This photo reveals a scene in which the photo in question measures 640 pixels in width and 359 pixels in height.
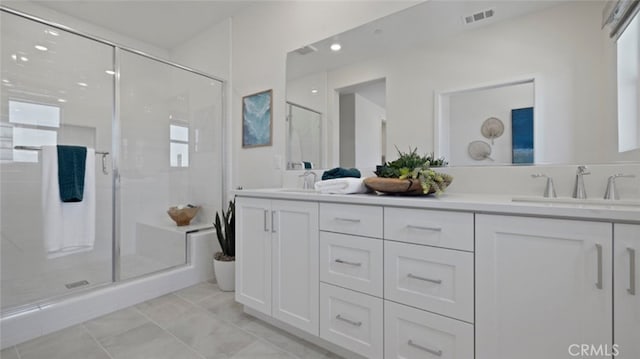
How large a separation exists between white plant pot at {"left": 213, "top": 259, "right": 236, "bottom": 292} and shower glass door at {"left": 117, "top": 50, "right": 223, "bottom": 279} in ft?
1.96

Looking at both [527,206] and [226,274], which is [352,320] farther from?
[226,274]

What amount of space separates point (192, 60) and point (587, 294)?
3.89 meters

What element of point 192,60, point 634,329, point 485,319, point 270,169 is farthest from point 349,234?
point 192,60

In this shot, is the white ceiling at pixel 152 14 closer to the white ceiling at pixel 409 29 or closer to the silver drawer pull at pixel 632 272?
the white ceiling at pixel 409 29

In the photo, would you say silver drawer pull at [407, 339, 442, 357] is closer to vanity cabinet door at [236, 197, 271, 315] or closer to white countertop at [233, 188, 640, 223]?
white countertop at [233, 188, 640, 223]

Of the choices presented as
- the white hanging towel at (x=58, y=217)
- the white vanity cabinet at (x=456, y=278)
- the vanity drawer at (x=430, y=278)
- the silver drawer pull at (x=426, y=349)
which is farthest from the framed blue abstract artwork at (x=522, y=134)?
the white hanging towel at (x=58, y=217)

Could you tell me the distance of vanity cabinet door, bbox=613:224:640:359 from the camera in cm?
81

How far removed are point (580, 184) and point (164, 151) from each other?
11.4 feet

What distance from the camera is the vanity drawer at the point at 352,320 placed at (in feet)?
4.14

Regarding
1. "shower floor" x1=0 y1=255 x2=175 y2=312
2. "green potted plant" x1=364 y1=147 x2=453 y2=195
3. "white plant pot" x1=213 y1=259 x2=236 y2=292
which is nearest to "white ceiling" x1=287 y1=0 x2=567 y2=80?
"green potted plant" x1=364 y1=147 x2=453 y2=195

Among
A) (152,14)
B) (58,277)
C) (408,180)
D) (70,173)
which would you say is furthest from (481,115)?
(58,277)

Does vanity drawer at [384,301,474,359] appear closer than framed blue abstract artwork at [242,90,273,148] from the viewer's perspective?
Yes

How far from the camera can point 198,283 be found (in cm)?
251

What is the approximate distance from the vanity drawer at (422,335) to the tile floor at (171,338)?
1.43 ft
